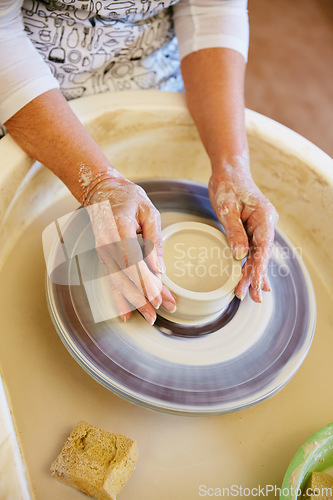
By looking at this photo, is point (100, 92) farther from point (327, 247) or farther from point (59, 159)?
point (327, 247)

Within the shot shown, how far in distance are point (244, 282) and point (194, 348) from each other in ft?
0.63

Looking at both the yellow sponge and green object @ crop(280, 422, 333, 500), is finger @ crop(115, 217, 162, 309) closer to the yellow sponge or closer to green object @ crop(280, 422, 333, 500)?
the yellow sponge

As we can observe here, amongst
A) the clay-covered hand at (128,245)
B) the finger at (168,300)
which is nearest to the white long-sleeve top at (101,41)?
the clay-covered hand at (128,245)

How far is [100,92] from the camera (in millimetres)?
1394

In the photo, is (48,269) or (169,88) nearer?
(48,269)

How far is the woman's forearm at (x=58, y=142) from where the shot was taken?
1099mm

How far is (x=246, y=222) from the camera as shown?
115cm

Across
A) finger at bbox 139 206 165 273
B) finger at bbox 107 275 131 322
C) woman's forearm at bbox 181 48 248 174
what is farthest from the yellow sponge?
woman's forearm at bbox 181 48 248 174

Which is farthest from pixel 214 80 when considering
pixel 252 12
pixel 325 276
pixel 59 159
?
pixel 252 12

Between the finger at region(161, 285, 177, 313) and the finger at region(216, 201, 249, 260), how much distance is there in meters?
0.20

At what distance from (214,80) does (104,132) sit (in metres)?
0.35

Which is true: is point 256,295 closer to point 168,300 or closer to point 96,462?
point 168,300

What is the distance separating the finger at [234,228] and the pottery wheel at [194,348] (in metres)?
0.14

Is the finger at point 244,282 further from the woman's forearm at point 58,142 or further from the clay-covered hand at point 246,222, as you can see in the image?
the woman's forearm at point 58,142
